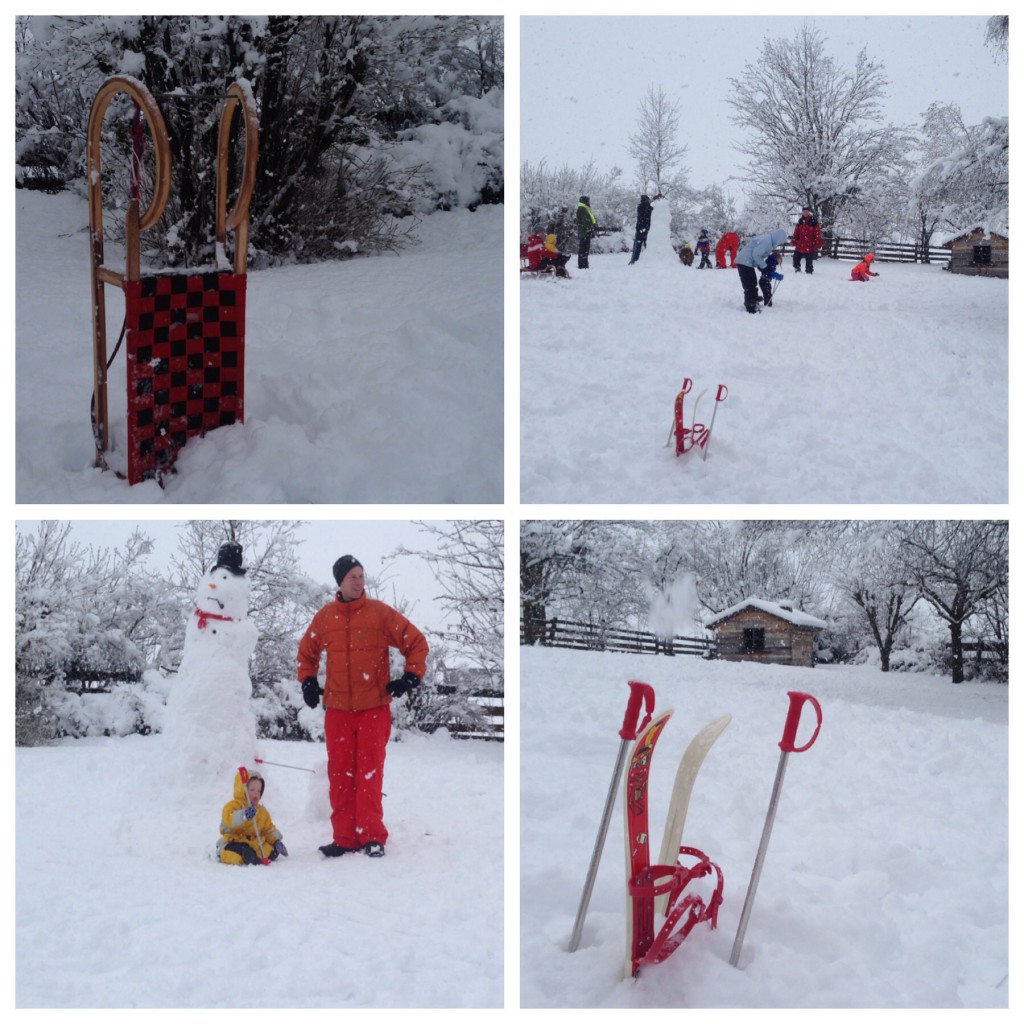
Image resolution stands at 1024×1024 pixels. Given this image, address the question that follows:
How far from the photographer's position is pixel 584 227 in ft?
32.1

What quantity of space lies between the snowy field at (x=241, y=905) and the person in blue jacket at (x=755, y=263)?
5470mm

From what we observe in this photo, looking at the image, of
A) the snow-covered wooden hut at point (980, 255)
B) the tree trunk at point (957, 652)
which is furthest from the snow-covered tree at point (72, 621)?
the snow-covered wooden hut at point (980, 255)

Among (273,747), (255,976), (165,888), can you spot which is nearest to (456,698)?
(273,747)

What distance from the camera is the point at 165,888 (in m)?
3.82

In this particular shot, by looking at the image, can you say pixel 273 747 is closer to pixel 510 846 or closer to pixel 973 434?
pixel 510 846

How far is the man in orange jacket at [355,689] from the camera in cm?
430

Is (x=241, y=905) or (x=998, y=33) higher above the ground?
(x=998, y=33)

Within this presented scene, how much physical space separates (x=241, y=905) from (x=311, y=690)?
99 cm

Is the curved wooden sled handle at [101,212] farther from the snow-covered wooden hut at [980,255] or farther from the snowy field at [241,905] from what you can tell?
the snow-covered wooden hut at [980,255]

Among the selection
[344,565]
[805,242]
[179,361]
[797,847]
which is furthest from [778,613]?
[805,242]

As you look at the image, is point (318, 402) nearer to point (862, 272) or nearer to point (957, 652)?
point (957, 652)

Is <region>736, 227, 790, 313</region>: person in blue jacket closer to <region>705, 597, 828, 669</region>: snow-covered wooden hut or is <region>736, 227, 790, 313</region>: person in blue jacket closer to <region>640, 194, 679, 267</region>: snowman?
<region>640, 194, 679, 267</region>: snowman

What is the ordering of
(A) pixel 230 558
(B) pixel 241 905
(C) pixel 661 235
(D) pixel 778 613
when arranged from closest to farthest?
1. (B) pixel 241 905
2. (A) pixel 230 558
3. (D) pixel 778 613
4. (C) pixel 661 235

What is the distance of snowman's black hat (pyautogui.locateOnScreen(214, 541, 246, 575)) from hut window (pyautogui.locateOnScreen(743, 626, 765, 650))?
4.50 metres
